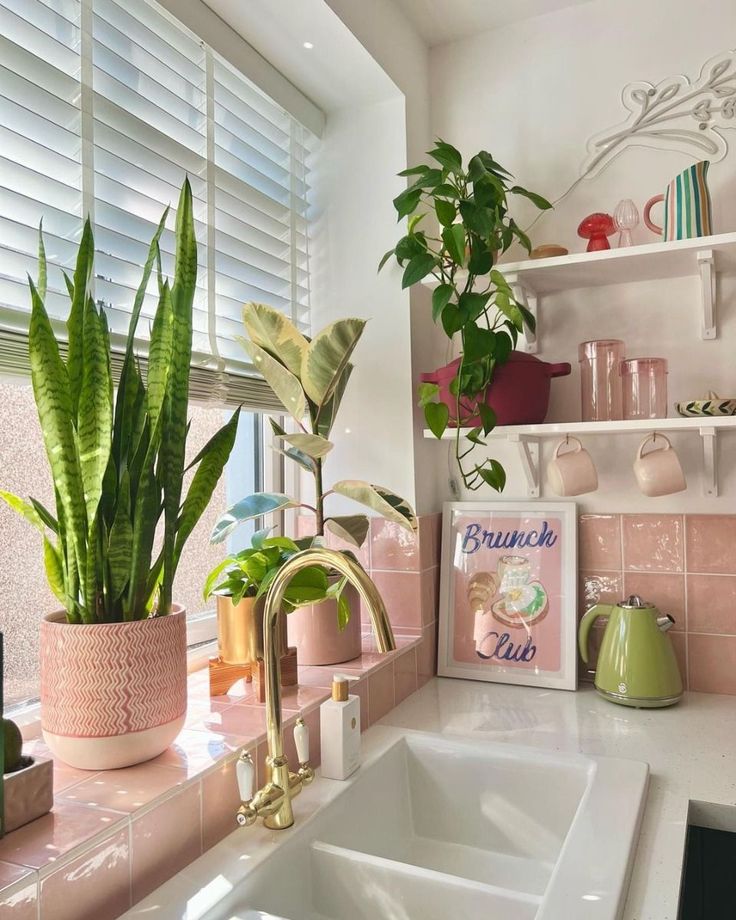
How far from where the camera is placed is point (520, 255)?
185 centimetres

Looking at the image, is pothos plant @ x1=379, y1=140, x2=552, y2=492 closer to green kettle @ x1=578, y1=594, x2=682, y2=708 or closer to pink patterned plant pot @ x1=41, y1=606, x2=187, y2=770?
green kettle @ x1=578, y1=594, x2=682, y2=708

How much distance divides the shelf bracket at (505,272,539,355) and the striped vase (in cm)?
32

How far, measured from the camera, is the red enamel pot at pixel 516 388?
160 cm

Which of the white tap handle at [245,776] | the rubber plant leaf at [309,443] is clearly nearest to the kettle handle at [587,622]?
the rubber plant leaf at [309,443]

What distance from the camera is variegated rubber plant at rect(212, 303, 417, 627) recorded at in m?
1.43

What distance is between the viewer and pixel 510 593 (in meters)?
1.78

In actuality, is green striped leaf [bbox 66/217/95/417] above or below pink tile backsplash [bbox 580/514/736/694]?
above

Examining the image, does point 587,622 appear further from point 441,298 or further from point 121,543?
point 121,543

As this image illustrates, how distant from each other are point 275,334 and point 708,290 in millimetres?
907

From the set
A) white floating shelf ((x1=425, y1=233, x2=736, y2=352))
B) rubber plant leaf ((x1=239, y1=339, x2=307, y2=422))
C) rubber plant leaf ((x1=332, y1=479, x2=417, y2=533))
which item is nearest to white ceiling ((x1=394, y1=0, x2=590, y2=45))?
white floating shelf ((x1=425, y1=233, x2=736, y2=352))

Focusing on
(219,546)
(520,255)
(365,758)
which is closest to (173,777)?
(365,758)

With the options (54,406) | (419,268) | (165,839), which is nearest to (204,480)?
(54,406)

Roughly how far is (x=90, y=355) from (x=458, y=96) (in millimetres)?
1377

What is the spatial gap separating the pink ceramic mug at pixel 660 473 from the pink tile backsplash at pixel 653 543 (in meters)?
0.12
